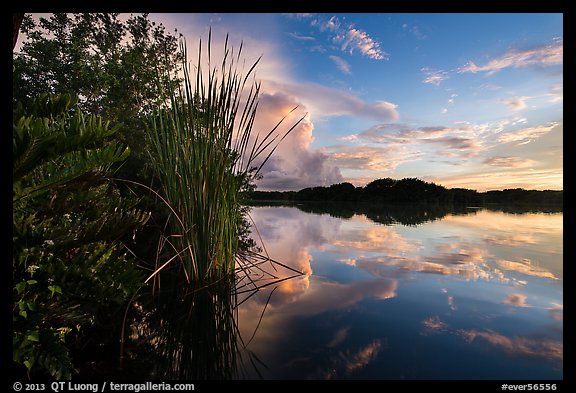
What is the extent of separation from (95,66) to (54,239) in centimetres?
740

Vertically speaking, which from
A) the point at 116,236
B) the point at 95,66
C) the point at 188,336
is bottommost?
the point at 188,336

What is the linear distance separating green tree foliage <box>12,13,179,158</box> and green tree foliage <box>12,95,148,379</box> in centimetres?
564

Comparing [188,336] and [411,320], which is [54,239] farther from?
[411,320]

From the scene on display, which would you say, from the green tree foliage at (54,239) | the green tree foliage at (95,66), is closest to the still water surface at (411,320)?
the green tree foliage at (54,239)

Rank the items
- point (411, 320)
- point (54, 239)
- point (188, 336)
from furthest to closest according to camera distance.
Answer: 1. point (411, 320)
2. point (188, 336)
3. point (54, 239)

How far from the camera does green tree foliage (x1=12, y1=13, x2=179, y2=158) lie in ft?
21.6

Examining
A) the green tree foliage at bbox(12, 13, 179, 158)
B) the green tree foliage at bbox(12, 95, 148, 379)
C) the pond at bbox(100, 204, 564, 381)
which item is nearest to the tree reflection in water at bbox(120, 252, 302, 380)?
the pond at bbox(100, 204, 564, 381)

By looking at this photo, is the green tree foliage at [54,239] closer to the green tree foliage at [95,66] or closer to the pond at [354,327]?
the pond at [354,327]

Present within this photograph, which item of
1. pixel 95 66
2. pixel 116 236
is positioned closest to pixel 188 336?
pixel 116 236

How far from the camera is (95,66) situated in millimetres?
6422

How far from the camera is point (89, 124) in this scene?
0.82 meters
